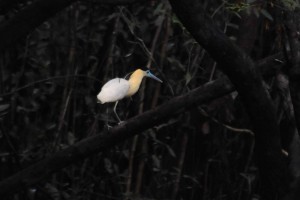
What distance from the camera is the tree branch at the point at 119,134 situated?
3.17m

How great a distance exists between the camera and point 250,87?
2.59 metres

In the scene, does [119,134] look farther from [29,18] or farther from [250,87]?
[250,87]

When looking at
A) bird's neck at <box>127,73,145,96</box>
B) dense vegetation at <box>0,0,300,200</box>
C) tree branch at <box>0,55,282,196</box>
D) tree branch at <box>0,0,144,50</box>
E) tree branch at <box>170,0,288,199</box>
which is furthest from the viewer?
dense vegetation at <box>0,0,300,200</box>

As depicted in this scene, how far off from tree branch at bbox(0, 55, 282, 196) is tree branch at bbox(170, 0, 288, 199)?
41cm

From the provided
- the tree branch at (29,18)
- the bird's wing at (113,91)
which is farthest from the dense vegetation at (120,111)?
the tree branch at (29,18)

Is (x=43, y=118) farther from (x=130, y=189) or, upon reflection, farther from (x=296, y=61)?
(x=296, y=61)

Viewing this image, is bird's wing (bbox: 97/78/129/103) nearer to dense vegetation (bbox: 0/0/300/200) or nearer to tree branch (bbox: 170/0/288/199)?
tree branch (bbox: 170/0/288/199)

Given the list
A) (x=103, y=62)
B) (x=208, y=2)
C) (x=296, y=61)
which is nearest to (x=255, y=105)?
(x=296, y=61)

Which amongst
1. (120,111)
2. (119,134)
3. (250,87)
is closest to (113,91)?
(119,134)

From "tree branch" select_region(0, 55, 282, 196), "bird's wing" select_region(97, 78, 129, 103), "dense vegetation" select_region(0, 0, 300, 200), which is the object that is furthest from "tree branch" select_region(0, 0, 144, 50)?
"dense vegetation" select_region(0, 0, 300, 200)

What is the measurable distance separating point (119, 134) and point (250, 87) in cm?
83

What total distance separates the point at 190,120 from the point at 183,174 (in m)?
0.35

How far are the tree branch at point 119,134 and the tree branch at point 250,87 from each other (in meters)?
0.41

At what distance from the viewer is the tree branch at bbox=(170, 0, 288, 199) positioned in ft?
7.84
